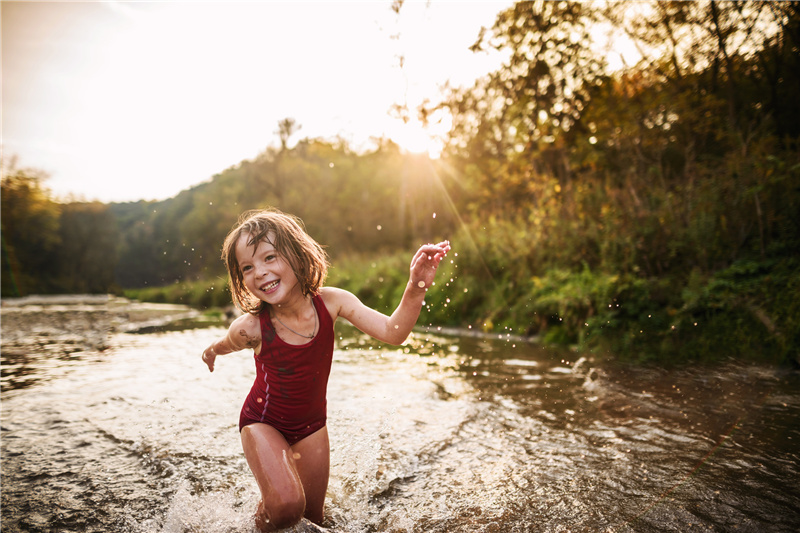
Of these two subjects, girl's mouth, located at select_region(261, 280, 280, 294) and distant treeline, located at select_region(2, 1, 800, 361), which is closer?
girl's mouth, located at select_region(261, 280, 280, 294)

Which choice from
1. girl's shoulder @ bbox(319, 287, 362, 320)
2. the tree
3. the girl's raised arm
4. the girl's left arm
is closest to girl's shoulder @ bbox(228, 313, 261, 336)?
the girl's raised arm

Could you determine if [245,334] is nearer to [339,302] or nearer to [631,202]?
[339,302]

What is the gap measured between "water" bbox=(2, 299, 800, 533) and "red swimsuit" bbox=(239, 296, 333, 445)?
638 mm

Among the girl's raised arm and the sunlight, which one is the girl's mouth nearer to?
the girl's raised arm

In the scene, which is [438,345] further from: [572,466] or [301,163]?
[301,163]

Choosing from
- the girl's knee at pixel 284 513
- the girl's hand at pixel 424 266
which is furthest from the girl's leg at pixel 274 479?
the girl's hand at pixel 424 266

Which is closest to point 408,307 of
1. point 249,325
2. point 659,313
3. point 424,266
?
point 424,266

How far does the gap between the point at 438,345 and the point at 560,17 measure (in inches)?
476

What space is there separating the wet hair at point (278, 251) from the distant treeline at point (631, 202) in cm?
26

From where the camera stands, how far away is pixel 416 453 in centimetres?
387

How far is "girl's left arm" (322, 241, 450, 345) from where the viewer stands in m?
2.45

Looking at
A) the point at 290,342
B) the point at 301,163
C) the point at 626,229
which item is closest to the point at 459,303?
the point at 626,229

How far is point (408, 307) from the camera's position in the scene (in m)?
2.53

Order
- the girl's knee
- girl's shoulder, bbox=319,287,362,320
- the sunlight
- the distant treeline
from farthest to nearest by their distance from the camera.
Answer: the sunlight < the distant treeline < girl's shoulder, bbox=319,287,362,320 < the girl's knee
